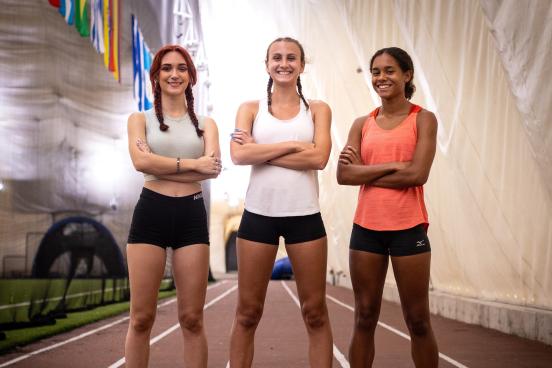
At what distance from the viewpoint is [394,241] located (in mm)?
4145

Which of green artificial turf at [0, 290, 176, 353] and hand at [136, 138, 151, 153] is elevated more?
hand at [136, 138, 151, 153]

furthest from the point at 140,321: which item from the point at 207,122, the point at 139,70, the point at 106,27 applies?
the point at 139,70

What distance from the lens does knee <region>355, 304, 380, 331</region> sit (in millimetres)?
4184

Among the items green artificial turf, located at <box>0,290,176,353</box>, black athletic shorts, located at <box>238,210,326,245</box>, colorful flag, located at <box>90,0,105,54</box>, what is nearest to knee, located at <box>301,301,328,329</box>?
black athletic shorts, located at <box>238,210,326,245</box>

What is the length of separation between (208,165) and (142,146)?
0.38 metres

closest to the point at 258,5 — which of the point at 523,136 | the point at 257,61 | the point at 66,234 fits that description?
the point at 257,61

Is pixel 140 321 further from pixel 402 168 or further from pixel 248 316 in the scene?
pixel 402 168

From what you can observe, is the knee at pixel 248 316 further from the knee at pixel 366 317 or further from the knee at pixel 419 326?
the knee at pixel 419 326

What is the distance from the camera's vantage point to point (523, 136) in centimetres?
862

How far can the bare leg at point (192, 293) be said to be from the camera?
4164 mm

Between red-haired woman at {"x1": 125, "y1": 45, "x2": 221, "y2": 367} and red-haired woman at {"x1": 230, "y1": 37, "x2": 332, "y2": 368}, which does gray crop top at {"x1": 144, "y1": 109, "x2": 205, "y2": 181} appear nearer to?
red-haired woman at {"x1": 125, "y1": 45, "x2": 221, "y2": 367}

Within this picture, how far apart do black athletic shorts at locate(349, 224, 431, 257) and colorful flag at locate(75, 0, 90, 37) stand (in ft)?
29.1

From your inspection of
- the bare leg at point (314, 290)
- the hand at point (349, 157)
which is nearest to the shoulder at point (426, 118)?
the hand at point (349, 157)

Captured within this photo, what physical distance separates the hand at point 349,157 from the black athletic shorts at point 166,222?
83cm
